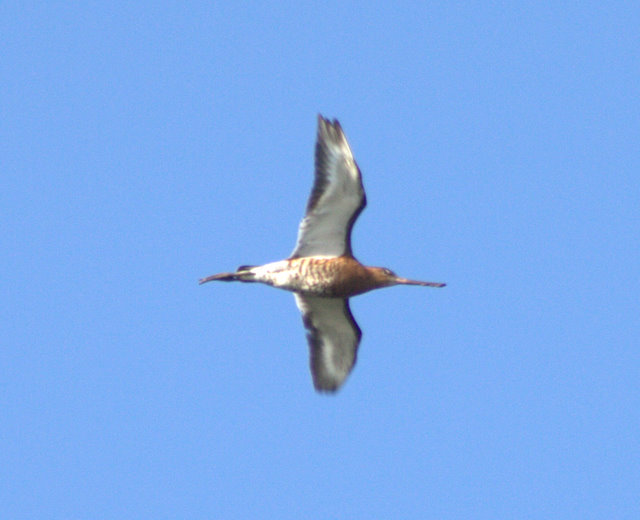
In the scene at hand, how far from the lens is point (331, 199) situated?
64.7 feet

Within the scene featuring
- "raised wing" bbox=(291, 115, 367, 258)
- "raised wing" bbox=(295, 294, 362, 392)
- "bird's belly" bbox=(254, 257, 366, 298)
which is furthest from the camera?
"raised wing" bbox=(295, 294, 362, 392)

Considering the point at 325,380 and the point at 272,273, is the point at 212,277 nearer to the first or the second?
the point at 272,273

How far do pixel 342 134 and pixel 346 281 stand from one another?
6.99ft

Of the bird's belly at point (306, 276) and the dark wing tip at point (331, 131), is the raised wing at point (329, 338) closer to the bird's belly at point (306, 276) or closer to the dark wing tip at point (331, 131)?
the bird's belly at point (306, 276)

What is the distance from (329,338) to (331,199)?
7.86 feet

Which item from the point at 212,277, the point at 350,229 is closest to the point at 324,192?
the point at 350,229

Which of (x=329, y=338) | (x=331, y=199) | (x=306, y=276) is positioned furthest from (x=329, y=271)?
(x=329, y=338)

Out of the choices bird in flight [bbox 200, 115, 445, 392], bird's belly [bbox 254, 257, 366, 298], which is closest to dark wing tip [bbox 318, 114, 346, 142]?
bird in flight [bbox 200, 115, 445, 392]

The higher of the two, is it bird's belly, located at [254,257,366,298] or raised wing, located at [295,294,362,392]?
bird's belly, located at [254,257,366,298]

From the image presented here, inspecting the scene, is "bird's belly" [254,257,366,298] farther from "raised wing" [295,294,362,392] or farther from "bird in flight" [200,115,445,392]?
"raised wing" [295,294,362,392]

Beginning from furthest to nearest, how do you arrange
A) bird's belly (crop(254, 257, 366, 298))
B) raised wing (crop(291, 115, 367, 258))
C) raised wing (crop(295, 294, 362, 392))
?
raised wing (crop(295, 294, 362, 392)), bird's belly (crop(254, 257, 366, 298)), raised wing (crop(291, 115, 367, 258))

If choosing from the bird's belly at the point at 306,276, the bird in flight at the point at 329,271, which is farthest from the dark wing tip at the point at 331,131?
the bird's belly at the point at 306,276

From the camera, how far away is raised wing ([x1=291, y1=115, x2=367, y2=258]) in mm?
19391

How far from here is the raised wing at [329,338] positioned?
69.3ft
